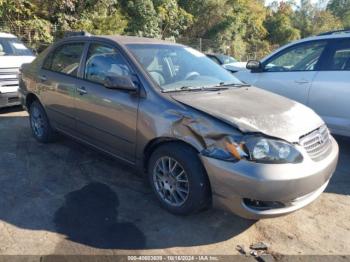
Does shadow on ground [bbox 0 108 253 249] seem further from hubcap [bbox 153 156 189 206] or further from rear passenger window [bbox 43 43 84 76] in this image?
rear passenger window [bbox 43 43 84 76]

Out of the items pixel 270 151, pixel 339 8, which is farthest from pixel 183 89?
pixel 339 8

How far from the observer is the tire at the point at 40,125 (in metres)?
5.54

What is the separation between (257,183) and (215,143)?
0.49 meters

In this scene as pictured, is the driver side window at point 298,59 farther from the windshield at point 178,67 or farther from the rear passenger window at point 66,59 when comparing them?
the rear passenger window at point 66,59

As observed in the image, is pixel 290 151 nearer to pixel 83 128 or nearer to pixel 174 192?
pixel 174 192

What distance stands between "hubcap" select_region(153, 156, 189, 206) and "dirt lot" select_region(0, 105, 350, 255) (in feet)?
0.63

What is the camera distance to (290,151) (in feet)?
10.4

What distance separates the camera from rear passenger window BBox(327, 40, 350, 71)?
5.42m

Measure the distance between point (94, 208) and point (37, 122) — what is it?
2.52 m

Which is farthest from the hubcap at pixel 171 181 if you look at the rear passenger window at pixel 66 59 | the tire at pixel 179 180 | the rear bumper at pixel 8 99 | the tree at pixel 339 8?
the tree at pixel 339 8

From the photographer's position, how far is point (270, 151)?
10.3 feet

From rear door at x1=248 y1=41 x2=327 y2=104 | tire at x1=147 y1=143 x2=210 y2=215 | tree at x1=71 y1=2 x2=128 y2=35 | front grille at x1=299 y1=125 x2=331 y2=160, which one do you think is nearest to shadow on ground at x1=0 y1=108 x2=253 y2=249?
tire at x1=147 y1=143 x2=210 y2=215

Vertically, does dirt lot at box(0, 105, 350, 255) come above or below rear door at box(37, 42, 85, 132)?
below

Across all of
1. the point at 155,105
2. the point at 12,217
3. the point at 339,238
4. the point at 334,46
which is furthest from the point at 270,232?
the point at 334,46
